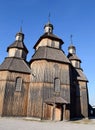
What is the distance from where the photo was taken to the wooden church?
20.5 metres

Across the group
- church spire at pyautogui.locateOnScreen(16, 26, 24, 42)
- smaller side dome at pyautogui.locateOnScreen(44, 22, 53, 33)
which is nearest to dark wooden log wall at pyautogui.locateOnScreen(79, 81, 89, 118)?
smaller side dome at pyautogui.locateOnScreen(44, 22, 53, 33)

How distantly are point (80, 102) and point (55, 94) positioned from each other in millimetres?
6809

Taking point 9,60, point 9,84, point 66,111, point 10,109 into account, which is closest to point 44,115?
point 66,111

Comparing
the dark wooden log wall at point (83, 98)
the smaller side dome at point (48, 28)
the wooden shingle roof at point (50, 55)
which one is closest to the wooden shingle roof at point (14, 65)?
the wooden shingle roof at point (50, 55)

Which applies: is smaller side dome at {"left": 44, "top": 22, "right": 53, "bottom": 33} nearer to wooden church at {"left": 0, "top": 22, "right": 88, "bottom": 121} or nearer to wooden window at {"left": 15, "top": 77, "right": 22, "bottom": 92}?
wooden church at {"left": 0, "top": 22, "right": 88, "bottom": 121}

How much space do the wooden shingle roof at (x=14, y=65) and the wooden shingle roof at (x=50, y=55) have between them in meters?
1.78

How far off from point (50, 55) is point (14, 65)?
211 inches

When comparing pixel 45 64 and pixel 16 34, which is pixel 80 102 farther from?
pixel 16 34

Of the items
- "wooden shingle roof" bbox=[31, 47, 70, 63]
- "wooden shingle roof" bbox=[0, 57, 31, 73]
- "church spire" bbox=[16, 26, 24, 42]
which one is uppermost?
"church spire" bbox=[16, 26, 24, 42]

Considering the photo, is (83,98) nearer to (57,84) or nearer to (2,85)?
Result: (57,84)

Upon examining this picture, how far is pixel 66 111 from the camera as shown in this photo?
2106 cm

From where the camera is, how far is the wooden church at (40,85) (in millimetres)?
20453

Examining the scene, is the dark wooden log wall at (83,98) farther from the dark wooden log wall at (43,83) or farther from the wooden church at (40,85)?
the dark wooden log wall at (43,83)

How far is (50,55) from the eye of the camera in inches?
922
